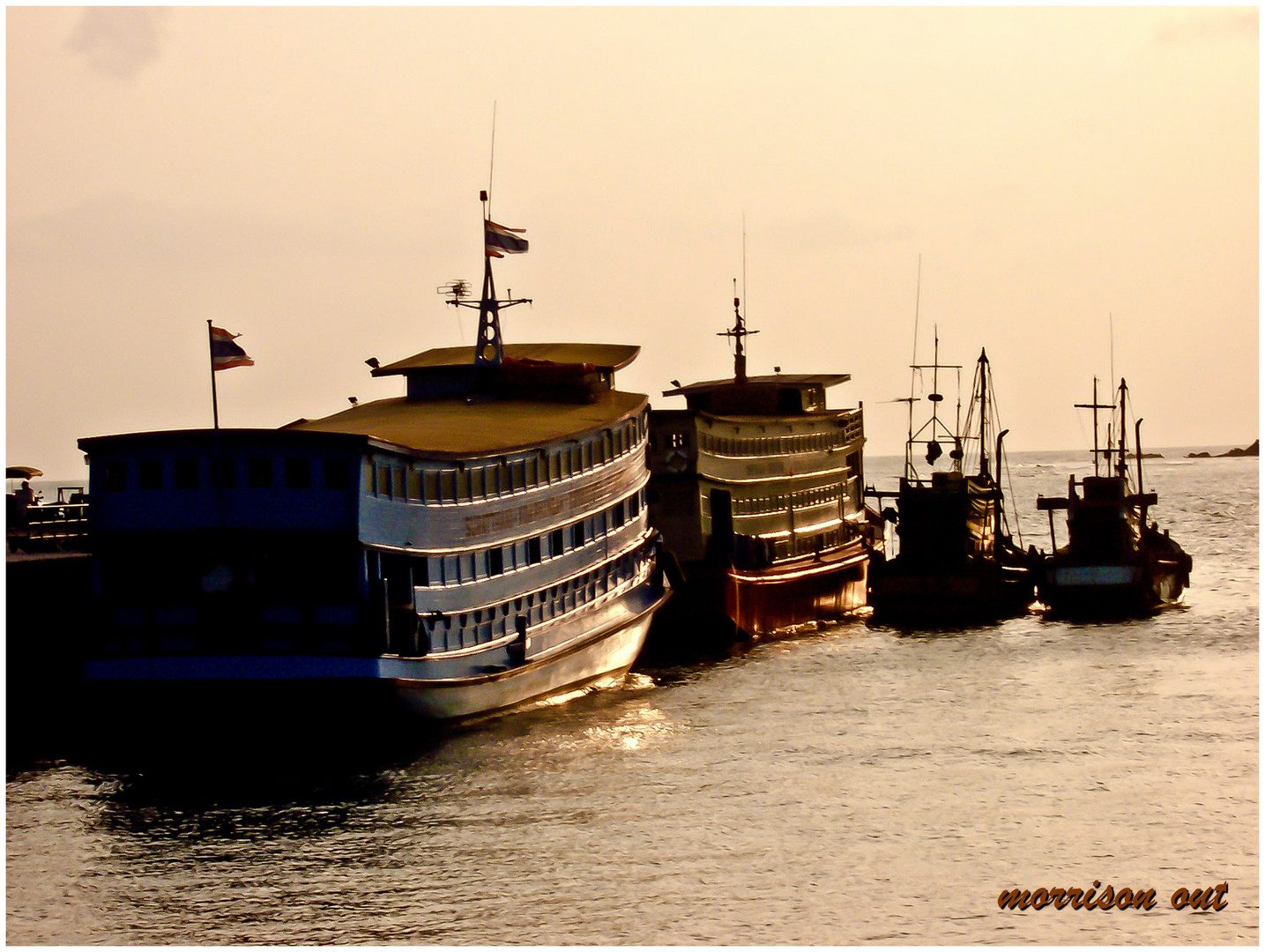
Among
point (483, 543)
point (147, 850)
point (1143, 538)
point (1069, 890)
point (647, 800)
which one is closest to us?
point (1069, 890)

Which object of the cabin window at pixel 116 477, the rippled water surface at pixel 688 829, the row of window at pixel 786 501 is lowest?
the rippled water surface at pixel 688 829

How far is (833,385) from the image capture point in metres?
81.9

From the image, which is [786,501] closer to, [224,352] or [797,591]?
[797,591]

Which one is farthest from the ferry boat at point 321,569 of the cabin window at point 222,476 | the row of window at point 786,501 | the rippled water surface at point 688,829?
the row of window at point 786,501

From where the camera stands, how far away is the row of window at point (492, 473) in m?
41.9

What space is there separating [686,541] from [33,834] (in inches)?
1303

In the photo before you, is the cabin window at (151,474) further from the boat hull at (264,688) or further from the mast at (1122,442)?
the mast at (1122,442)

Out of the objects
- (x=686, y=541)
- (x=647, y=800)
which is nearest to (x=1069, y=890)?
(x=647, y=800)

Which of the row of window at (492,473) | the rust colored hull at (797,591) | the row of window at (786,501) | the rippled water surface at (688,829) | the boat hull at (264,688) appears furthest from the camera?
the row of window at (786,501)

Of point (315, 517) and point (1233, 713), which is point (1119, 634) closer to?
point (1233, 713)

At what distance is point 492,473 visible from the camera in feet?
153

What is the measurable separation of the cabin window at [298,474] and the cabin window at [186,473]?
Result: 2.07 metres

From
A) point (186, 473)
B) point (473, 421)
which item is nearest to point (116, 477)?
point (186, 473)

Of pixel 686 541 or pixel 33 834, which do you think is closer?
pixel 33 834
